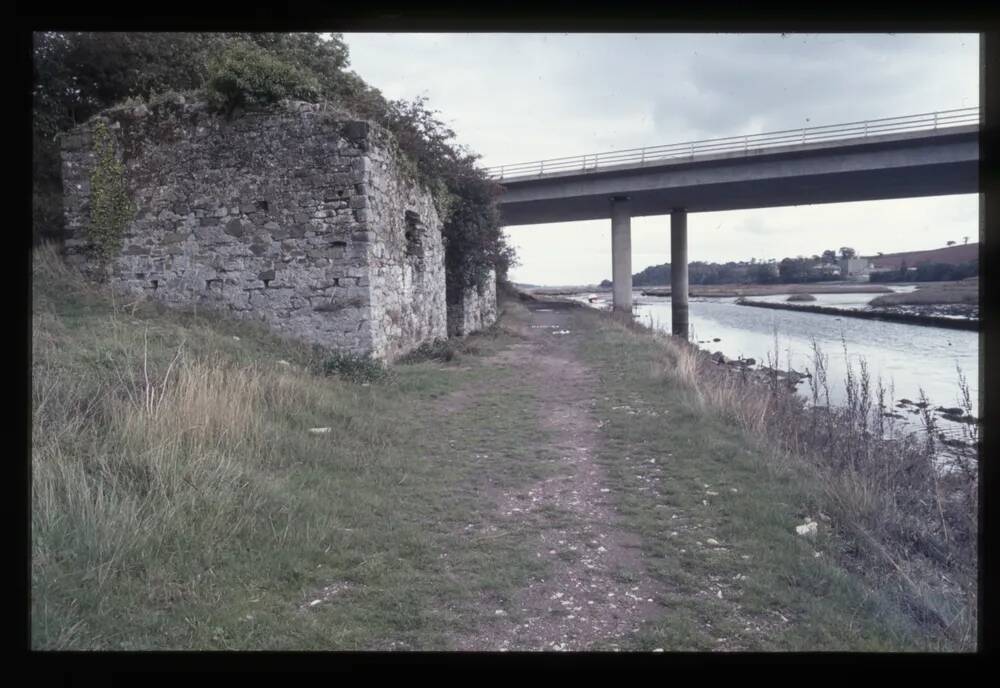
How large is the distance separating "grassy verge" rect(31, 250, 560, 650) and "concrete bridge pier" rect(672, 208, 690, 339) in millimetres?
27584

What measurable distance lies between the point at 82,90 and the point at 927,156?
Answer: 2595 cm

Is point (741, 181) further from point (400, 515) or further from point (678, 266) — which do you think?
point (400, 515)

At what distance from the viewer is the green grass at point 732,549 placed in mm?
3193

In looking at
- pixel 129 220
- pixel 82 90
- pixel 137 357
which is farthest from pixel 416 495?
pixel 82 90

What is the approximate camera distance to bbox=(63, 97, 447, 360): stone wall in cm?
985

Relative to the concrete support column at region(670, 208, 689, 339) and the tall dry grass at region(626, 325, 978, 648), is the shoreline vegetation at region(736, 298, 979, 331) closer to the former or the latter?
the concrete support column at region(670, 208, 689, 339)

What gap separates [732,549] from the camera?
418 centimetres

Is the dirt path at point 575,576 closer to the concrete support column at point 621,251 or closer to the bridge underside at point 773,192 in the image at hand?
the bridge underside at point 773,192

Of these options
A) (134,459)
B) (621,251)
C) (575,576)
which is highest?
(621,251)

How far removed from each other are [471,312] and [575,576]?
1579cm

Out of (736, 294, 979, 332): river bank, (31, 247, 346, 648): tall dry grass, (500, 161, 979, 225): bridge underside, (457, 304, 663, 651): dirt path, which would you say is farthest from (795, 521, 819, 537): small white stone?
(500, 161, 979, 225): bridge underside

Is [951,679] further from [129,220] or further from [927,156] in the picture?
[927,156]

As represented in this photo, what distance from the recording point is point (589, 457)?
6488 mm

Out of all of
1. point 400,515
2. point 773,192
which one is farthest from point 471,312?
point 773,192
